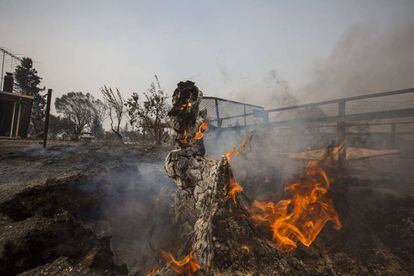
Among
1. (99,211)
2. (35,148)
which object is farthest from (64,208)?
(35,148)

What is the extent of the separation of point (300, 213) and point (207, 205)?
6.93 ft

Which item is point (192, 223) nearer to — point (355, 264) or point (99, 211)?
point (99, 211)

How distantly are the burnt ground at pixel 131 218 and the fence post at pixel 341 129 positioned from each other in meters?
0.37

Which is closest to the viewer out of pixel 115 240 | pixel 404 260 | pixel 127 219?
pixel 404 260

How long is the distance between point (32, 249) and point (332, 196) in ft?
19.3

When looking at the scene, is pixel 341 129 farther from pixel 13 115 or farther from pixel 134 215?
pixel 13 115

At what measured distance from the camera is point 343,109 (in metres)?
5.05

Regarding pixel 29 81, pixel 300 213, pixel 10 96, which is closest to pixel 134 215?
pixel 300 213

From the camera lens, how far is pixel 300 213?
159 inches

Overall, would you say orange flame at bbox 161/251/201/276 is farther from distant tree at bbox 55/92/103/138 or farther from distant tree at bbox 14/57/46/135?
distant tree at bbox 14/57/46/135

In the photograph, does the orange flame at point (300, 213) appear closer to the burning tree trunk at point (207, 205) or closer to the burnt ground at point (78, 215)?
the burning tree trunk at point (207, 205)

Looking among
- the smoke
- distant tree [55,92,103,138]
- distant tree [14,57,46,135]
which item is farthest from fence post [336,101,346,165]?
distant tree [14,57,46,135]

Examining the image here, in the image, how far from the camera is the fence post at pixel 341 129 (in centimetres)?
485

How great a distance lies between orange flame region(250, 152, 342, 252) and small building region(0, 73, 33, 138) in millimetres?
18348
